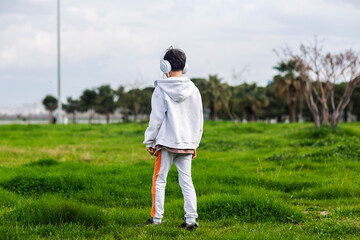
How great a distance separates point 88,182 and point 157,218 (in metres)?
3.28

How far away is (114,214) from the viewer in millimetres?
5328

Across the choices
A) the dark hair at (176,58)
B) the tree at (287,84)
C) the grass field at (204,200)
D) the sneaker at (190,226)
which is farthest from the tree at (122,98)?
the sneaker at (190,226)

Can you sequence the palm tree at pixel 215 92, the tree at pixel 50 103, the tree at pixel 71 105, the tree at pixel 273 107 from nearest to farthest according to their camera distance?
the palm tree at pixel 215 92
the tree at pixel 273 107
the tree at pixel 50 103
the tree at pixel 71 105

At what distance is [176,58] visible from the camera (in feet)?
14.8

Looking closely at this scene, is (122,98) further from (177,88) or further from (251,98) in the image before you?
(177,88)

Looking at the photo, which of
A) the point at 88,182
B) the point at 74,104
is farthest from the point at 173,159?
the point at 74,104

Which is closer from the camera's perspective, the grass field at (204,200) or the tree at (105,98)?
the grass field at (204,200)

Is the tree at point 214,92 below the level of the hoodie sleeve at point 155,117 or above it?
above

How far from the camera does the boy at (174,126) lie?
442 cm

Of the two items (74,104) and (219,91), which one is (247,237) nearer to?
(219,91)

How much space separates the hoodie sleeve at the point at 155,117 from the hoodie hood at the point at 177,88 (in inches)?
4.1

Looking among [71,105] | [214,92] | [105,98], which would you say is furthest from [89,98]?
[214,92]

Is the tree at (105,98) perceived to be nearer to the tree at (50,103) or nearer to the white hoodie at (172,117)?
the tree at (50,103)

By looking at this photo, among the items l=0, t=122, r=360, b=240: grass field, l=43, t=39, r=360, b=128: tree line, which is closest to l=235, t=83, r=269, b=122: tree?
l=43, t=39, r=360, b=128: tree line
